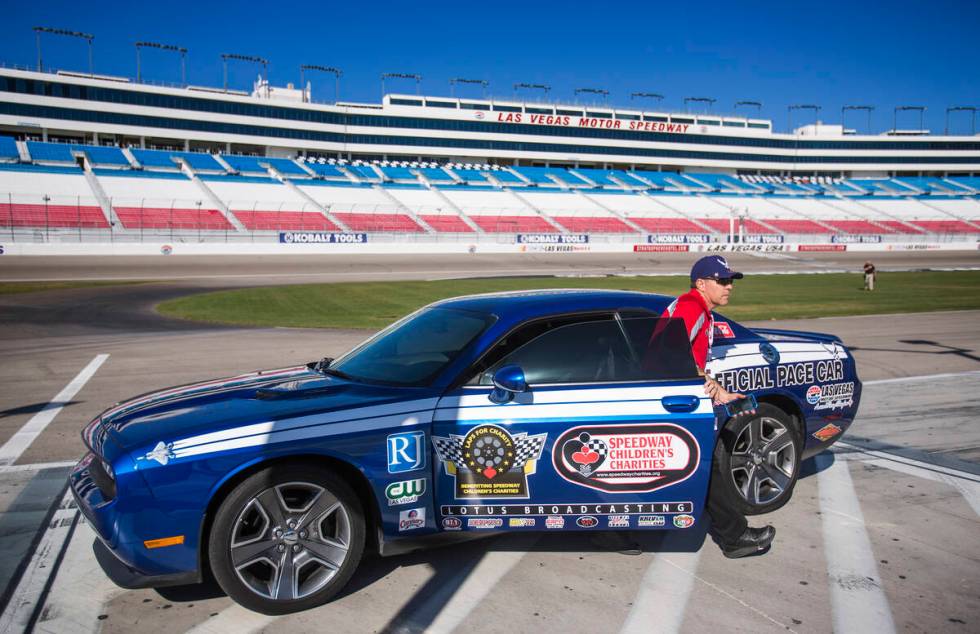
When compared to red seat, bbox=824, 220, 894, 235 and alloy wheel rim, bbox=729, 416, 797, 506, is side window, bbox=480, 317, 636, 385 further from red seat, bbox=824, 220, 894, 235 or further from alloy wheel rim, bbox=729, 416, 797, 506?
red seat, bbox=824, 220, 894, 235

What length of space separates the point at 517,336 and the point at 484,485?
871 millimetres

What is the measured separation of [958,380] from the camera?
10.1 m

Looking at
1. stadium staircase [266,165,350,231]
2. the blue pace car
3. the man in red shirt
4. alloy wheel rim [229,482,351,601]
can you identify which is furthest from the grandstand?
the man in red shirt

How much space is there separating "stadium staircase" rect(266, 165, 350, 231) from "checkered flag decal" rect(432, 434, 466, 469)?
50308 mm

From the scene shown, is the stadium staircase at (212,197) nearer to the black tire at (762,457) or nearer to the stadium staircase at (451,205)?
the stadium staircase at (451,205)

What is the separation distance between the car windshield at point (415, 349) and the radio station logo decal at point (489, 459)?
426 millimetres

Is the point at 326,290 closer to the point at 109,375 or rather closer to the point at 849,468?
the point at 109,375

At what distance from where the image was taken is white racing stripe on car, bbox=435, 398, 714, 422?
3.92 meters

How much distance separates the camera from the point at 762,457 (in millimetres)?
5047

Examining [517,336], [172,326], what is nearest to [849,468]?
[517,336]

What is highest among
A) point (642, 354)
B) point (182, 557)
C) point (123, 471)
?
point (642, 354)

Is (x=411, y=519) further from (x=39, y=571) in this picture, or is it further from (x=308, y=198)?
(x=308, y=198)

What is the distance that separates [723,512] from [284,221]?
4961 cm

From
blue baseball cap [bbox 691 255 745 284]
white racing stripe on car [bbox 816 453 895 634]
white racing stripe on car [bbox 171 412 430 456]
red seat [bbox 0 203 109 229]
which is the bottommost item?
white racing stripe on car [bbox 816 453 895 634]
